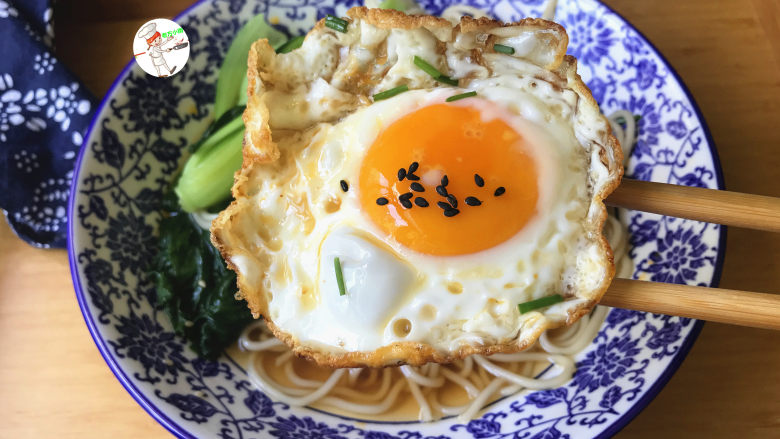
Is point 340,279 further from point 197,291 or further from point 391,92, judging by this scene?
point 197,291

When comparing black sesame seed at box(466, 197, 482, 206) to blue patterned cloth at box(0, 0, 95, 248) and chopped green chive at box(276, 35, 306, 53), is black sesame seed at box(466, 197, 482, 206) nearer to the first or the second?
chopped green chive at box(276, 35, 306, 53)

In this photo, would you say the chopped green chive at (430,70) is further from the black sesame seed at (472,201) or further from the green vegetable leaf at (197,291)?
the green vegetable leaf at (197,291)

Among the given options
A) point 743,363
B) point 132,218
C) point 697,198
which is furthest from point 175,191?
point 743,363

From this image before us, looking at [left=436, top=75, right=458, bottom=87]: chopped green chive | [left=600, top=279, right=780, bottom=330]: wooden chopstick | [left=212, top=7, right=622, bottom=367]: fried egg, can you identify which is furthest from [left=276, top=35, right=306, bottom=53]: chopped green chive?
[left=600, top=279, right=780, bottom=330]: wooden chopstick

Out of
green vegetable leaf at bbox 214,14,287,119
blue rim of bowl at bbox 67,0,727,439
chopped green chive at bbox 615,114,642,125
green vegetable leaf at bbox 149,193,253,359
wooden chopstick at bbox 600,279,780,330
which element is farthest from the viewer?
green vegetable leaf at bbox 214,14,287,119

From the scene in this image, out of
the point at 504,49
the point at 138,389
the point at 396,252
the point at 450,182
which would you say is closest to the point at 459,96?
the point at 504,49

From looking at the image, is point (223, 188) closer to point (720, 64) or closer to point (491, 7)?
point (491, 7)

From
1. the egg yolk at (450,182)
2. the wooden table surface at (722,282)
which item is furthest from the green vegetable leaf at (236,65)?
the egg yolk at (450,182)
